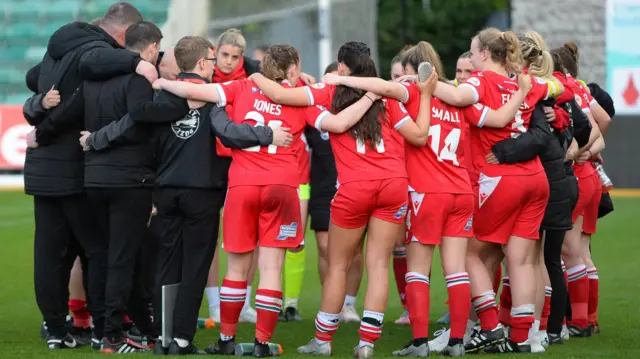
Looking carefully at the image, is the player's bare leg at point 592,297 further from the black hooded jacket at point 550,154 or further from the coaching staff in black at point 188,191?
the coaching staff in black at point 188,191

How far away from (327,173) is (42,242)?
2.59 metres

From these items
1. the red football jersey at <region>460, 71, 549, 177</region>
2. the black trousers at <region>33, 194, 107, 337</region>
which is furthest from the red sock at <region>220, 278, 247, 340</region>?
the red football jersey at <region>460, 71, 549, 177</region>

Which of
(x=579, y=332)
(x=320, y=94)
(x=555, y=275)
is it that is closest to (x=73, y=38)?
(x=320, y=94)

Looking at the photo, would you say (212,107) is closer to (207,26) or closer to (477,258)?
(477,258)

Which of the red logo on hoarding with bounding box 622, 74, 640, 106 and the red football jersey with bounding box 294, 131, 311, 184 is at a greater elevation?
the red football jersey with bounding box 294, 131, 311, 184

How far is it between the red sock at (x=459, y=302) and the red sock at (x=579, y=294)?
146 centimetres

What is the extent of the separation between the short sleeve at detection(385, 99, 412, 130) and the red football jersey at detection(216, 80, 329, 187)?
1.25 ft

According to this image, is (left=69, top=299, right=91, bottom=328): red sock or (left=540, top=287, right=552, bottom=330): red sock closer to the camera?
(left=540, top=287, right=552, bottom=330): red sock

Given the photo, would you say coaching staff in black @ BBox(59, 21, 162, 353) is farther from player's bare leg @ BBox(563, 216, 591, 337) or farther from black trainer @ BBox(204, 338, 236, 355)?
player's bare leg @ BBox(563, 216, 591, 337)

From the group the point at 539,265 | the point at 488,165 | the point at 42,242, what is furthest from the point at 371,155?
the point at 42,242

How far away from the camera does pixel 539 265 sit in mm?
7117

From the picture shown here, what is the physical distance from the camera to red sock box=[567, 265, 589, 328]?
782cm

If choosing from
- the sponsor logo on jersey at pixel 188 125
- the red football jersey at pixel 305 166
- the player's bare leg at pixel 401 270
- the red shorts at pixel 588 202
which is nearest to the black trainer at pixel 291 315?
the player's bare leg at pixel 401 270

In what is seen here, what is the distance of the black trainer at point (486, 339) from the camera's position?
6840mm
